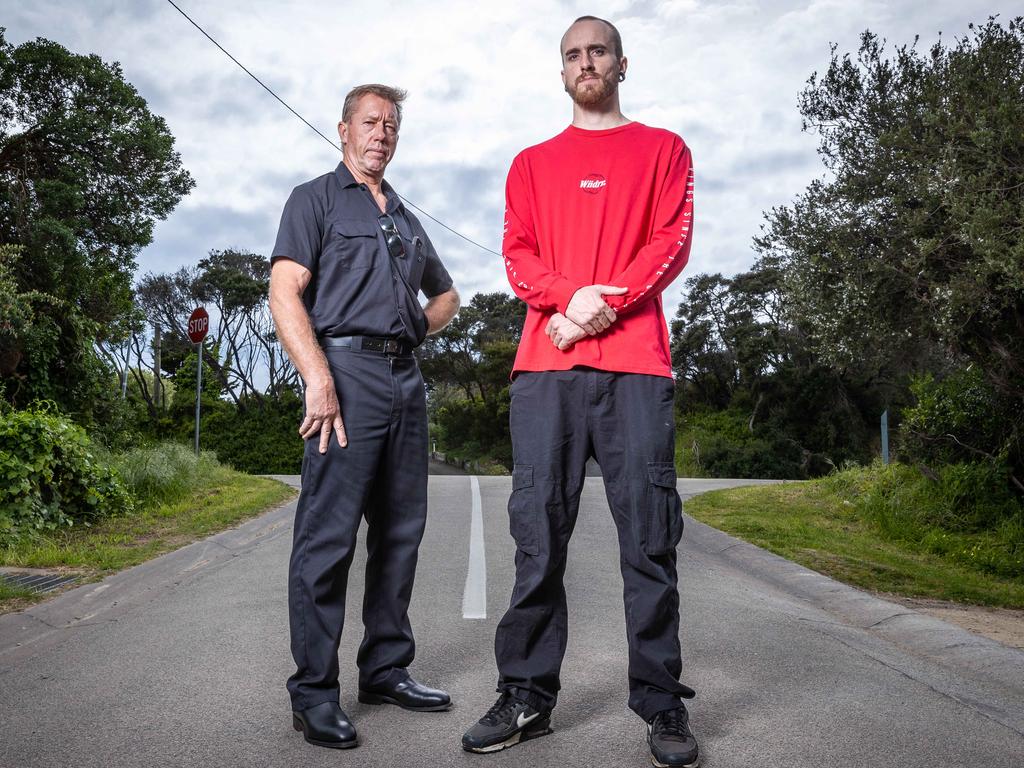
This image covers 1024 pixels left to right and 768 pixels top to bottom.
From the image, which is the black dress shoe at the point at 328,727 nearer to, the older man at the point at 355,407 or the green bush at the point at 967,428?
the older man at the point at 355,407

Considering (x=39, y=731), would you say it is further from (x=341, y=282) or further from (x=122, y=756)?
(x=341, y=282)

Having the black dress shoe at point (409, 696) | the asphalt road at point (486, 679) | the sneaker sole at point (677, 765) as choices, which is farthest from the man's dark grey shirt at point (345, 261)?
the sneaker sole at point (677, 765)

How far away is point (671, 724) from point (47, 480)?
7128 mm

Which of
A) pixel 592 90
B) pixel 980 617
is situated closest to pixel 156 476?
pixel 980 617

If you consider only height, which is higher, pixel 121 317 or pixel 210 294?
pixel 210 294

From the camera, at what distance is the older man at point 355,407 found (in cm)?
328

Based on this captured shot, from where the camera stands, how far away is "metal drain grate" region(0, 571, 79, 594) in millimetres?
5715

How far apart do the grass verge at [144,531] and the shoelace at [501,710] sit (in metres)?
3.48

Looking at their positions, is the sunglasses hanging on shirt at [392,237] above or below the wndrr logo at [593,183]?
below

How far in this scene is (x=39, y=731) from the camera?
3.23 meters

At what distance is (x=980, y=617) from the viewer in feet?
19.5

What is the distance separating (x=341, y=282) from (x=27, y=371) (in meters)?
12.2

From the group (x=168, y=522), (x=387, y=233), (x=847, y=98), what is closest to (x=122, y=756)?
(x=387, y=233)

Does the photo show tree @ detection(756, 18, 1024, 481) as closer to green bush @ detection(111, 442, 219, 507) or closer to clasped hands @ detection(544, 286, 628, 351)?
clasped hands @ detection(544, 286, 628, 351)
